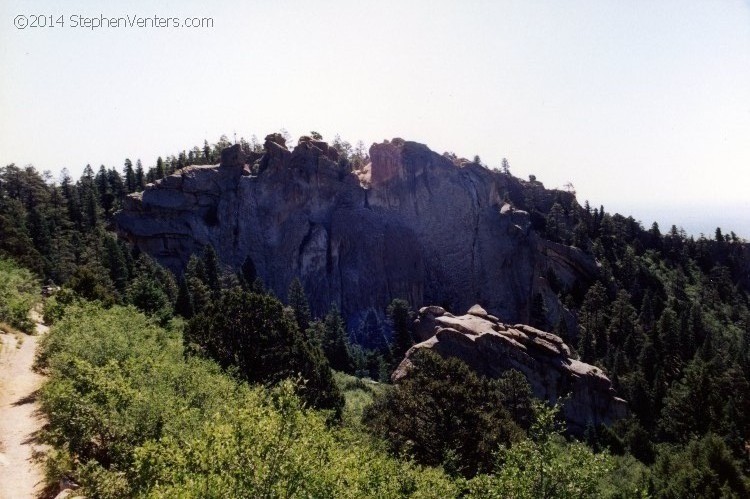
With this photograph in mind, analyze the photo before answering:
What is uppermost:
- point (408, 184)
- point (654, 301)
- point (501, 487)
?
point (408, 184)

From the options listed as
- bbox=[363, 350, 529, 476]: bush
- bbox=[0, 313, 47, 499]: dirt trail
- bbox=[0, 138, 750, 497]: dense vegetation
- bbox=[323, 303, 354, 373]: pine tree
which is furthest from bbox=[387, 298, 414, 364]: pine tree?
bbox=[0, 313, 47, 499]: dirt trail

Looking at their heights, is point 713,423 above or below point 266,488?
below

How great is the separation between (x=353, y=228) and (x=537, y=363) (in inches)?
1445

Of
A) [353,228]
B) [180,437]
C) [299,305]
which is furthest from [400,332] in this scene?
[180,437]

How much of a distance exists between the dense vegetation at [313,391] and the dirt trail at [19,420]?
4.71 feet

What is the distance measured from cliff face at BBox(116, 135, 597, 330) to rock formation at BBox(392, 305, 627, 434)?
2495 cm

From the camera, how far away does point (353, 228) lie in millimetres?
76938

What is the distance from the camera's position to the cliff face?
76.1 meters

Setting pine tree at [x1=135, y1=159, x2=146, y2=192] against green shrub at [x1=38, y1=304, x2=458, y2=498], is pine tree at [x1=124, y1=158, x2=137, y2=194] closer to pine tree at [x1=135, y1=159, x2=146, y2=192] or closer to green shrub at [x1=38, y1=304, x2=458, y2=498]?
pine tree at [x1=135, y1=159, x2=146, y2=192]

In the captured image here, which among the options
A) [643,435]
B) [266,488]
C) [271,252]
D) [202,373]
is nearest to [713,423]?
[643,435]

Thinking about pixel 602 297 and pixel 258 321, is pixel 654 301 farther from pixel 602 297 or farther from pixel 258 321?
pixel 258 321

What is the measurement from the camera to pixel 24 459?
1770 cm

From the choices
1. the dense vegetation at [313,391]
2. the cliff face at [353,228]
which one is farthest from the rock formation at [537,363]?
the cliff face at [353,228]

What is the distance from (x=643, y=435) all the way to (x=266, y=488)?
4552 centimetres
